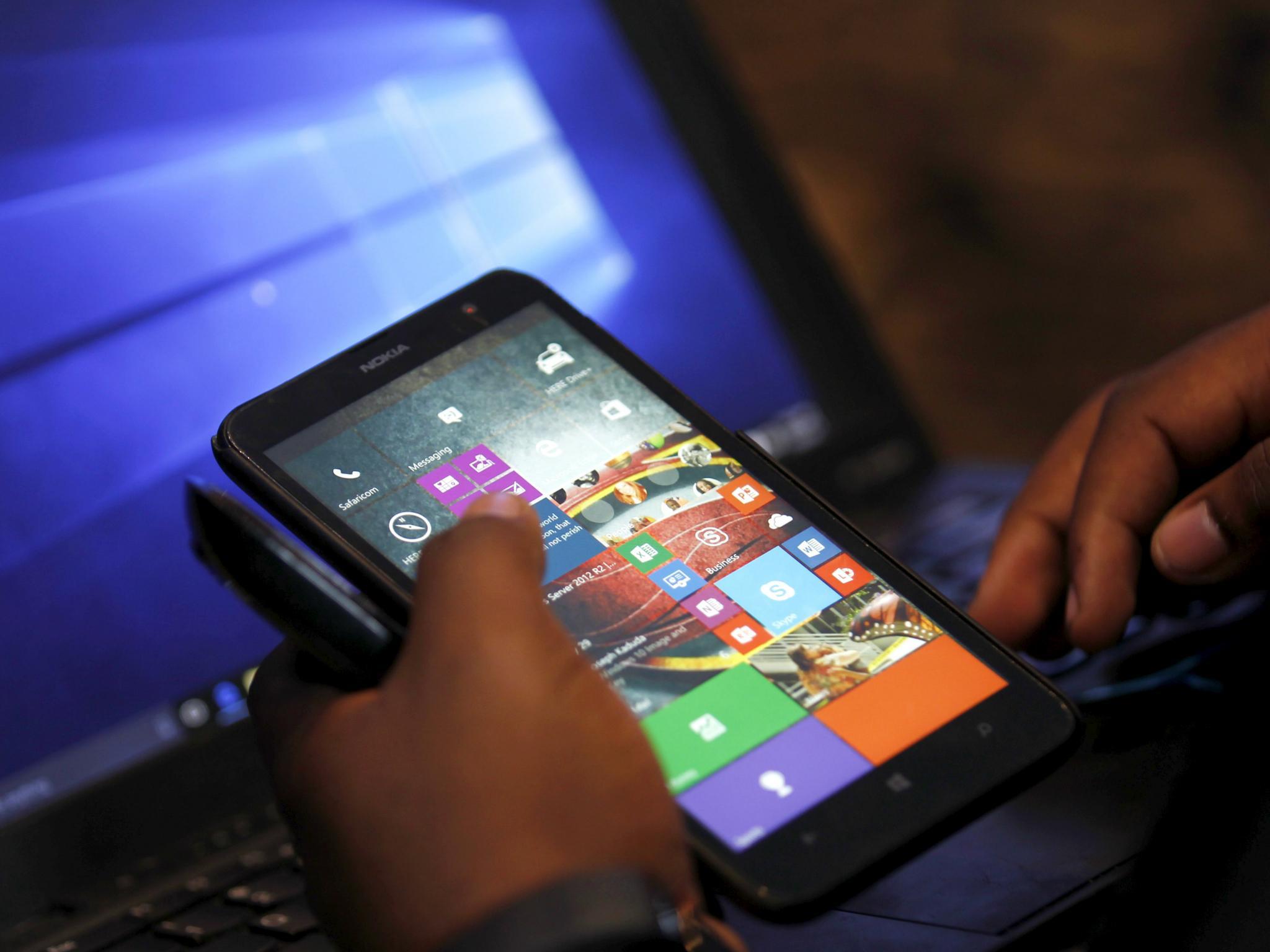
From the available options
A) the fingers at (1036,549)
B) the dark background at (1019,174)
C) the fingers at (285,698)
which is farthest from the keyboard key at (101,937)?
the dark background at (1019,174)

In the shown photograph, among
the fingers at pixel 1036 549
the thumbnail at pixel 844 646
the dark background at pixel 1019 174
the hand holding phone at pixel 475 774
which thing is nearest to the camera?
the hand holding phone at pixel 475 774

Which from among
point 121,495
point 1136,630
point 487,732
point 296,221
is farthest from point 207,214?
point 1136,630

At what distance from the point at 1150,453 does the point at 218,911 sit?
1.42 feet

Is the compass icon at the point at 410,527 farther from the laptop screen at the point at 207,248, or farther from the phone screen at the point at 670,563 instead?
the laptop screen at the point at 207,248

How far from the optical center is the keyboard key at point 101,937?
46 centimetres

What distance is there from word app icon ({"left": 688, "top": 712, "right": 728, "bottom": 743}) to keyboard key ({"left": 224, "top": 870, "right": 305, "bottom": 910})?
0.62 feet

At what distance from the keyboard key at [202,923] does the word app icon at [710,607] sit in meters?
0.22

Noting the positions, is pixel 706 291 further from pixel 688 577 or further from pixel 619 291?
pixel 688 577

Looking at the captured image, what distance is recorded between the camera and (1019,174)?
936 mm

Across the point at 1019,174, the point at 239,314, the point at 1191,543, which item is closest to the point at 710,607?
the point at 1191,543

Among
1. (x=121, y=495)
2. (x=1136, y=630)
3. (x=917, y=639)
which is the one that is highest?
(x=121, y=495)

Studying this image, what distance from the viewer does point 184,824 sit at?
0.56 metres

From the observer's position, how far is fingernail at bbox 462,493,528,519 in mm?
350

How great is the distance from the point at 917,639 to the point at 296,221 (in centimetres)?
40
